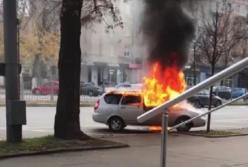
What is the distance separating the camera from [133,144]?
1292 centimetres

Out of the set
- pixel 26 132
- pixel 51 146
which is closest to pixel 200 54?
pixel 26 132

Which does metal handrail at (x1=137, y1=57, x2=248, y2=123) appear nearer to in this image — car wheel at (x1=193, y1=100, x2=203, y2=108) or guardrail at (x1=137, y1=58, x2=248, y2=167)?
guardrail at (x1=137, y1=58, x2=248, y2=167)

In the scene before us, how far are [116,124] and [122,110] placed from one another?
0.52 m

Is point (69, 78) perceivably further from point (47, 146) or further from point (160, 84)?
point (160, 84)

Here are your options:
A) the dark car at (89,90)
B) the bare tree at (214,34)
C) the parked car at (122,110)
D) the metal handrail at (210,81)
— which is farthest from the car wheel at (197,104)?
the metal handrail at (210,81)

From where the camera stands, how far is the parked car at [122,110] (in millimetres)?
17734

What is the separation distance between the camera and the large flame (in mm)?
17453

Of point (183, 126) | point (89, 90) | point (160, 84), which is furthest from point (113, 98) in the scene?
point (89, 90)

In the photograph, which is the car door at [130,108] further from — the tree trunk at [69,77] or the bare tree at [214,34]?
the tree trunk at [69,77]

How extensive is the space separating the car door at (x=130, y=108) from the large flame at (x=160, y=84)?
11.1 inches

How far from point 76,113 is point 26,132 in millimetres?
4490

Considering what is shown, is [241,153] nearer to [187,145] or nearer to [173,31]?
[187,145]

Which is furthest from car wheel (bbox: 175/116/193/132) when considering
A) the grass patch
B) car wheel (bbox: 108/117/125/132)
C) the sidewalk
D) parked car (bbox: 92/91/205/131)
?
the grass patch

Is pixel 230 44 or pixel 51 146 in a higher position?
pixel 230 44
